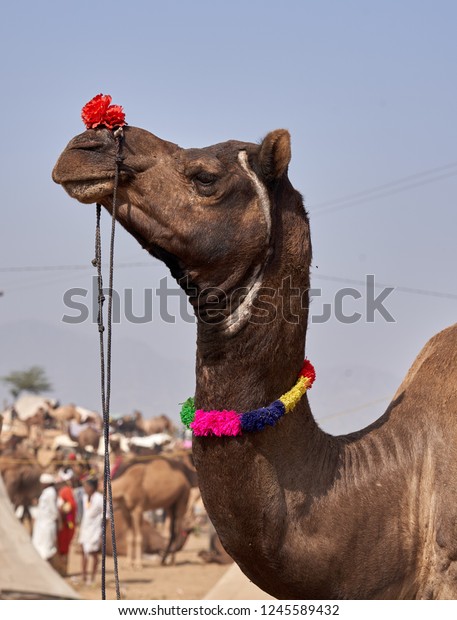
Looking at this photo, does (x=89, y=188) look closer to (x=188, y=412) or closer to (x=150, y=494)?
(x=188, y=412)

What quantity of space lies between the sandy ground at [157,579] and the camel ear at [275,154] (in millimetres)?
12474

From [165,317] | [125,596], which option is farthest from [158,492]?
[165,317]

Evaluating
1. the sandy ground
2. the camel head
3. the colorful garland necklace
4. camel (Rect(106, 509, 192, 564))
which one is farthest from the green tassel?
camel (Rect(106, 509, 192, 564))

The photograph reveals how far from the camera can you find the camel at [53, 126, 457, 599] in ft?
13.6

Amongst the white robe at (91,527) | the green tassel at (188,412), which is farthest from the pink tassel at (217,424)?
the white robe at (91,527)

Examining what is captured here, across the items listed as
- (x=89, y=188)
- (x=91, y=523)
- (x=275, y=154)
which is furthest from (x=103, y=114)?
(x=91, y=523)

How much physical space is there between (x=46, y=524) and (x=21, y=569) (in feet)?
20.0

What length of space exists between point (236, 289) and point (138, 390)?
137 meters

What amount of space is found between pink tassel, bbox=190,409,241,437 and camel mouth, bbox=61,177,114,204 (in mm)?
993

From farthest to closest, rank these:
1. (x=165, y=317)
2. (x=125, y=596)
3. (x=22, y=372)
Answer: (x=22, y=372), (x=125, y=596), (x=165, y=317)

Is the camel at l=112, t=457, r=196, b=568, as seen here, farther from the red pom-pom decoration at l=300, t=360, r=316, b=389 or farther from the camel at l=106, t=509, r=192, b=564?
the red pom-pom decoration at l=300, t=360, r=316, b=389

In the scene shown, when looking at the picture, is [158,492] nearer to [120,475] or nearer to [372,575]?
[120,475]

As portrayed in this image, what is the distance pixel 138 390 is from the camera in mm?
140750
